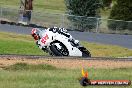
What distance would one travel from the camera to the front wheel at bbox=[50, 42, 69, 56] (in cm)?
1883

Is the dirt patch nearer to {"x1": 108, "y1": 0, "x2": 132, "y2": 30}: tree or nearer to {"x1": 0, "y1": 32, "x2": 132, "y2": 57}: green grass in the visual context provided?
{"x1": 0, "y1": 32, "x2": 132, "y2": 57}: green grass

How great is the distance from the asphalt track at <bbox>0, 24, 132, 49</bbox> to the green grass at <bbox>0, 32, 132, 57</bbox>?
2218 millimetres

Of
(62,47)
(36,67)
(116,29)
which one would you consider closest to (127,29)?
(116,29)

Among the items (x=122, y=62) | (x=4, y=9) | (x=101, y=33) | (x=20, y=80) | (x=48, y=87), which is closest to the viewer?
(x=48, y=87)

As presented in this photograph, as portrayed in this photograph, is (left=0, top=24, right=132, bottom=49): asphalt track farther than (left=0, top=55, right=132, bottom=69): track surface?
Yes

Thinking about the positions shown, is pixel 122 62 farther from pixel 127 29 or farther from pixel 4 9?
pixel 4 9

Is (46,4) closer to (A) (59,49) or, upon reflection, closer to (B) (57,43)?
(A) (59,49)

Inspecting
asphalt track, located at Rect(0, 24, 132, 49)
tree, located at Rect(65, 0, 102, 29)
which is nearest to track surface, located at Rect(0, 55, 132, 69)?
asphalt track, located at Rect(0, 24, 132, 49)

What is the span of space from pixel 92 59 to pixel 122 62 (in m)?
1.14

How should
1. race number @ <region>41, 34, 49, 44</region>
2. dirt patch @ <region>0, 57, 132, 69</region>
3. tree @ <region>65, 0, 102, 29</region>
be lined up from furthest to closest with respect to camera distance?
1. tree @ <region>65, 0, 102, 29</region>
2. race number @ <region>41, 34, 49, 44</region>
3. dirt patch @ <region>0, 57, 132, 69</region>

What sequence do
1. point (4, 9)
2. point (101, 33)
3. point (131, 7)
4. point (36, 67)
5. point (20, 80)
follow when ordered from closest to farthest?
point (20, 80) < point (36, 67) < point (101, 33) < point (4, 9) < point (131, 7)

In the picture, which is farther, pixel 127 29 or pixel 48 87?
pixel 127 29

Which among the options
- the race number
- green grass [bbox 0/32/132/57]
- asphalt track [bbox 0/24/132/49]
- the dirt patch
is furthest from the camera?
asphalt track [bbox 0/24/132/49]

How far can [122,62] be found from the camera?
60.0 ft
